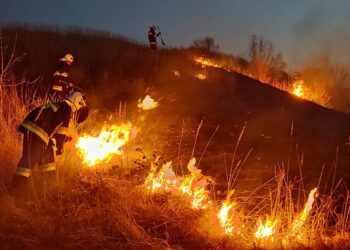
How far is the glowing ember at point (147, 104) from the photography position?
13504 millimetres

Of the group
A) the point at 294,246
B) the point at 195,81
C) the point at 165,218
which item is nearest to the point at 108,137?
the point at 165,218

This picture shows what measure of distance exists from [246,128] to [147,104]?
9.29ft

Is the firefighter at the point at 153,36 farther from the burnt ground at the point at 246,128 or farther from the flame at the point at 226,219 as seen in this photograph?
the flame at the point at 226,219

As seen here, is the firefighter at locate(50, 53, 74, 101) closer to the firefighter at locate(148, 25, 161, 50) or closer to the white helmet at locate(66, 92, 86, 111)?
the white helmet at locate(66, 92, 86, 111)

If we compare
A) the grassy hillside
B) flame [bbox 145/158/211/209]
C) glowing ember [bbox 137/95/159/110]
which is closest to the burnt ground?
the grassy hillside

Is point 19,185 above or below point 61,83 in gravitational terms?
below

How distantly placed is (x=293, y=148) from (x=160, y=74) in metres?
7.20

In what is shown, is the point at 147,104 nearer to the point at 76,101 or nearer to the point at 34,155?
the point at 76,101

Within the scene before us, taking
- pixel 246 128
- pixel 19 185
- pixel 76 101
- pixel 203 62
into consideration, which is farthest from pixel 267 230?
pixel 203 62

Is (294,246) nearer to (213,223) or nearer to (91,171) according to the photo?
(213,223)

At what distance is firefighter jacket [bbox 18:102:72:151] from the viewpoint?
21.1 ft

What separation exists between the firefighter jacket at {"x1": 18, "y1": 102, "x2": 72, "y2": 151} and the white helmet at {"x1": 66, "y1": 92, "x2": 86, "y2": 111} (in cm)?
7

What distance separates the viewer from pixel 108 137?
8.12 m

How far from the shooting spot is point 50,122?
6.62 meters
